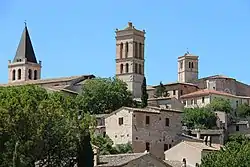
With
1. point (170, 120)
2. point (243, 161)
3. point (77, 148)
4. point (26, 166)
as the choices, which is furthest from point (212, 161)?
point (170, 120)

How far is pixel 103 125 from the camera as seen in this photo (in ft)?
235

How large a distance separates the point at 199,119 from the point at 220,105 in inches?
416

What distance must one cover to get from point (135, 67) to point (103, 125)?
42816mm

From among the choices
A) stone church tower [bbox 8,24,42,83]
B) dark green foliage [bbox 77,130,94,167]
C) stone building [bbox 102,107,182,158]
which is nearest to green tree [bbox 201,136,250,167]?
dark green foliage [bbox 77,130,94,167]

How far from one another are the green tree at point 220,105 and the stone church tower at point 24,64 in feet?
113

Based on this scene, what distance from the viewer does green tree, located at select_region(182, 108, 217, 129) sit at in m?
89.6

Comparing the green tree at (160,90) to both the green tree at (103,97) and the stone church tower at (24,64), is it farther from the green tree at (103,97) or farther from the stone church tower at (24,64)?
the stone church tower at (24,64)

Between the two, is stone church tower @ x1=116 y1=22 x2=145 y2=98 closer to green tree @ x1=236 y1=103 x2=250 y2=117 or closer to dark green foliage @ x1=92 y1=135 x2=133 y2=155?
green tree @ x1=236 y1=103 x2=250 y2=117

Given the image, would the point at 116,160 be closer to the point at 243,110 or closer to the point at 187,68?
the point at 243,110

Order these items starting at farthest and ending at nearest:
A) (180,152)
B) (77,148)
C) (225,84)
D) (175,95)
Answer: (225,84), (175,95), (180,152), (77,148)

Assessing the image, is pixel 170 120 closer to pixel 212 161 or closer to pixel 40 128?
pixel 212 161

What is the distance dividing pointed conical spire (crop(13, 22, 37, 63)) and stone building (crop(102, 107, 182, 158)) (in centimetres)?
5555

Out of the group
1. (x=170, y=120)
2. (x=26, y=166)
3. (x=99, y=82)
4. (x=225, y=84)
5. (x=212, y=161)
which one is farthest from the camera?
(x=225, y=84)

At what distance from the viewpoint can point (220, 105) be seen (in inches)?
3927
